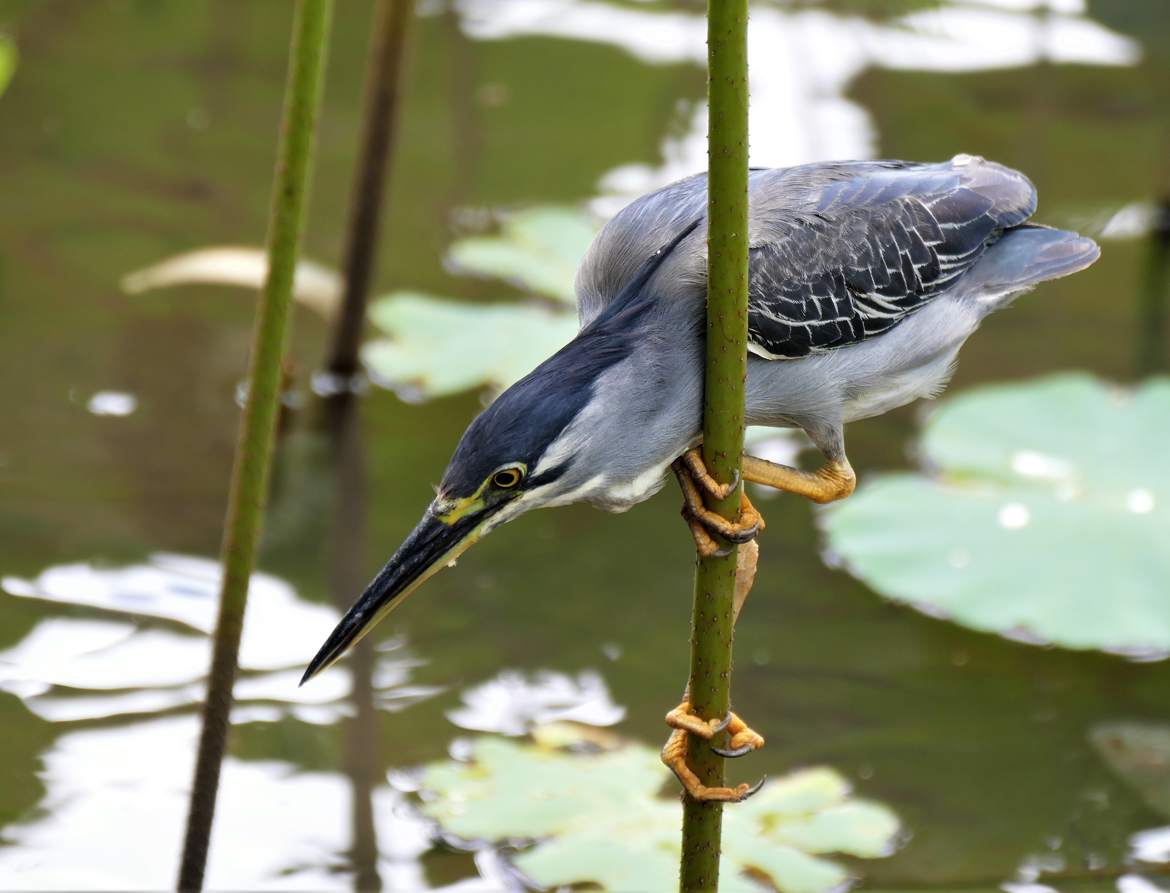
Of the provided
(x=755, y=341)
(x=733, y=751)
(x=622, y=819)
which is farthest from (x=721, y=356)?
(x=622, y=819)

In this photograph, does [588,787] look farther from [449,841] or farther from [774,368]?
[774,368]

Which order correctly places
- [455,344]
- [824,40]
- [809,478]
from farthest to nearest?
[824,40], [455,344], [809,478]

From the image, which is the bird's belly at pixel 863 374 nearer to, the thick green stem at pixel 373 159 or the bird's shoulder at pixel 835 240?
the bird's shoulder at pixel 835 240

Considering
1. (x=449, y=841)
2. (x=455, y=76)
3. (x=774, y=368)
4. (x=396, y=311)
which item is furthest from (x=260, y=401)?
(x=455, y=76)

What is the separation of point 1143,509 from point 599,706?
4.67ft

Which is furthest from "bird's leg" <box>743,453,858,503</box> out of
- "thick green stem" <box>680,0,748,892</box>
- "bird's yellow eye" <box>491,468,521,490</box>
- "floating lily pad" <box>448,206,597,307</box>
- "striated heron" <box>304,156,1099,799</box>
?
"floating lily pad" <box>448,206,597,307</box>

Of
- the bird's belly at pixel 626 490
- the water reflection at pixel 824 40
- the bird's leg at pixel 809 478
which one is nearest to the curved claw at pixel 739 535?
the bird's belly at pixel 626 490

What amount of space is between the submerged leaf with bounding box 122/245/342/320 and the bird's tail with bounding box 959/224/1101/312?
203cm

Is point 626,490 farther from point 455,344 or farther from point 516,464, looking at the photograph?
point 455,344

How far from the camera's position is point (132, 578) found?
3654 millimetres

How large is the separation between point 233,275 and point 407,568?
8.22 ft

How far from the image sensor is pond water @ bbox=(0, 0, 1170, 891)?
3.15 metres

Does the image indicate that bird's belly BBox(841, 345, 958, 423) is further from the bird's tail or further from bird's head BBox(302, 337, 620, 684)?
bird's head BBox(302, 337, 620, 684)

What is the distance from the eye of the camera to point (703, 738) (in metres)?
2.10
